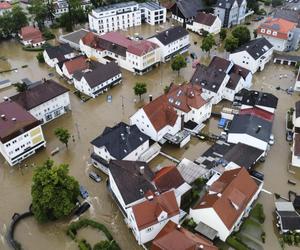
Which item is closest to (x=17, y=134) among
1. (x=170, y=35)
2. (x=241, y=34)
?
(x=170, y=35)

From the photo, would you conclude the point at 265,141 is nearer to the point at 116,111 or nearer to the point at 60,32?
the point at 116,111

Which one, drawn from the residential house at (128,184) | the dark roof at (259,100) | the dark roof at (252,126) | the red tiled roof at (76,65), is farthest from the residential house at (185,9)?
the residential house at (128,184)

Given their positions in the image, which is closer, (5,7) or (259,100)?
(259,100)

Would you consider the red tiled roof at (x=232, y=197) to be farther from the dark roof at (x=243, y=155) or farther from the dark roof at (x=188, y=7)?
the dark roof at (x=188, y=7)

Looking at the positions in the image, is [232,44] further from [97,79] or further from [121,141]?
[121,141]

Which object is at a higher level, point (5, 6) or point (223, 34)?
point (223, 34)

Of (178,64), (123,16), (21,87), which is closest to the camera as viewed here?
(21,87)

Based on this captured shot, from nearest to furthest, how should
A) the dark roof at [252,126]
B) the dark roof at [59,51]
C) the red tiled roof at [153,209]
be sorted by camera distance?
1. the red tiled roof at [153,209]
2. the dark roof at [252,126]
3. the dark roof at [59,51]
